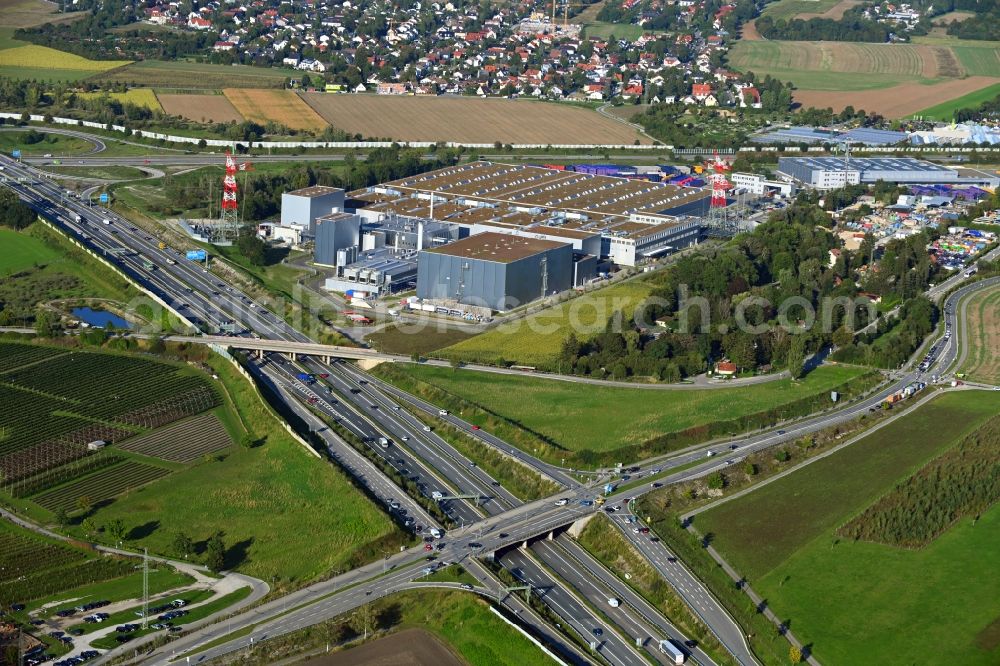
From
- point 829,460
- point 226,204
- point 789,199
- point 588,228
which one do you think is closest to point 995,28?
point 789,199

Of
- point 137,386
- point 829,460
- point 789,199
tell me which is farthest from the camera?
point 789,199

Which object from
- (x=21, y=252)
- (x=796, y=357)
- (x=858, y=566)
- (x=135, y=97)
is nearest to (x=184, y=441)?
(x=858, y=566)

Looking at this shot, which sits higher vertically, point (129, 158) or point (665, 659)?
point (129, 158)

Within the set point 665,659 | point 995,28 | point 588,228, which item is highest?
point 995,28

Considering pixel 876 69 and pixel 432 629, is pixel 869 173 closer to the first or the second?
pixel 876 69

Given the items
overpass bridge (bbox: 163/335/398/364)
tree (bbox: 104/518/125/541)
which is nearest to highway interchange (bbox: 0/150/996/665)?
overpass bridge (bbox: 163/335/398/364)

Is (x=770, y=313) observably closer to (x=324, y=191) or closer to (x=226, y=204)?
(x=324, y=191)

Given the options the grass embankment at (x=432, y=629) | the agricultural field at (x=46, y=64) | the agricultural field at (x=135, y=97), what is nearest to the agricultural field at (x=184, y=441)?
the grass embankment at (x=432, y=629)
